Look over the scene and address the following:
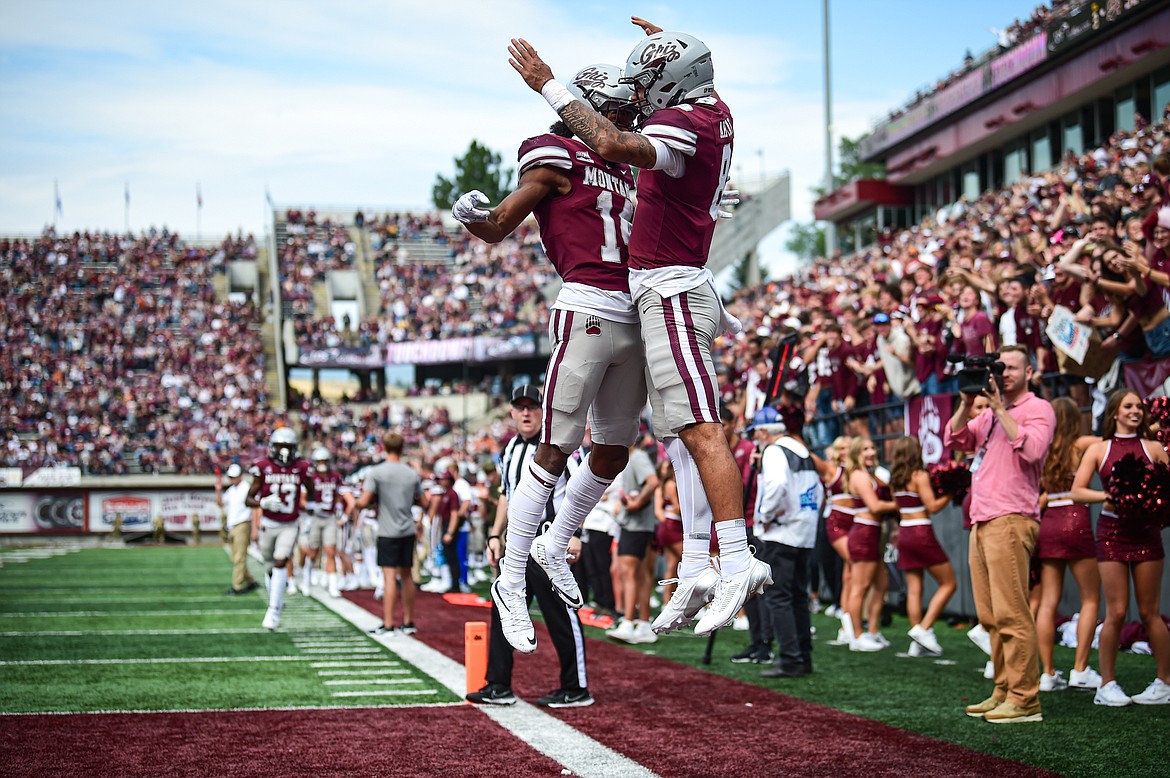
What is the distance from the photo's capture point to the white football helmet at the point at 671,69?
517 cm

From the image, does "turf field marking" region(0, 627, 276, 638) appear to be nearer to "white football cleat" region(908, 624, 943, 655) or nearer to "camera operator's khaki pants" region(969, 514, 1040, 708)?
"white football cleat" region(908, 624, 943, 655)

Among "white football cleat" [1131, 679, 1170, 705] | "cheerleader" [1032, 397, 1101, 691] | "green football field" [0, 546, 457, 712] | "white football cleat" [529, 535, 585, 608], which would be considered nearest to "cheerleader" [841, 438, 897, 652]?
"cheerleader" [1032, 397, 1101, 691]

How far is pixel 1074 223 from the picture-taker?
39.5ft

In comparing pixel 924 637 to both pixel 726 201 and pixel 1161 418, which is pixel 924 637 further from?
pixel 726 201

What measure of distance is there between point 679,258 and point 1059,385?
24.9 ft

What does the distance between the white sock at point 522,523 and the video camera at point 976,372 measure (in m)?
3.10

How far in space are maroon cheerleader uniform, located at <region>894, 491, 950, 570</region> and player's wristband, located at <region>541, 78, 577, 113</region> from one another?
7513 mm

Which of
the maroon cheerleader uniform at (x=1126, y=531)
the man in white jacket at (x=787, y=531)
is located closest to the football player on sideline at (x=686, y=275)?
the maroon cheerleader uniform at (x=1126, y=531)

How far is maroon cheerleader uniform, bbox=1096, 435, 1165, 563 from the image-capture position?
26.1ft

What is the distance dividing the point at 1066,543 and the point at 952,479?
2.21 m

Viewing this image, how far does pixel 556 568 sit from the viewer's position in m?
6.07

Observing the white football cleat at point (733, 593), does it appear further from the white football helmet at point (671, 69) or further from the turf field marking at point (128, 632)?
the turf field marking at point (128, 632)

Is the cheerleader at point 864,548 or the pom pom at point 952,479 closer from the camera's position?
the pom pom at point 952,479

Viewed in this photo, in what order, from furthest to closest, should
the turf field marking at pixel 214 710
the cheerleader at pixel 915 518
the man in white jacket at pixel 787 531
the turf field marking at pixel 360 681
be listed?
the cheerleader at pixel 915 518
the man in white jacket at pixel 787 531
the turf field marking at pixel 360 681
the turf field marking at pixel 214 710
